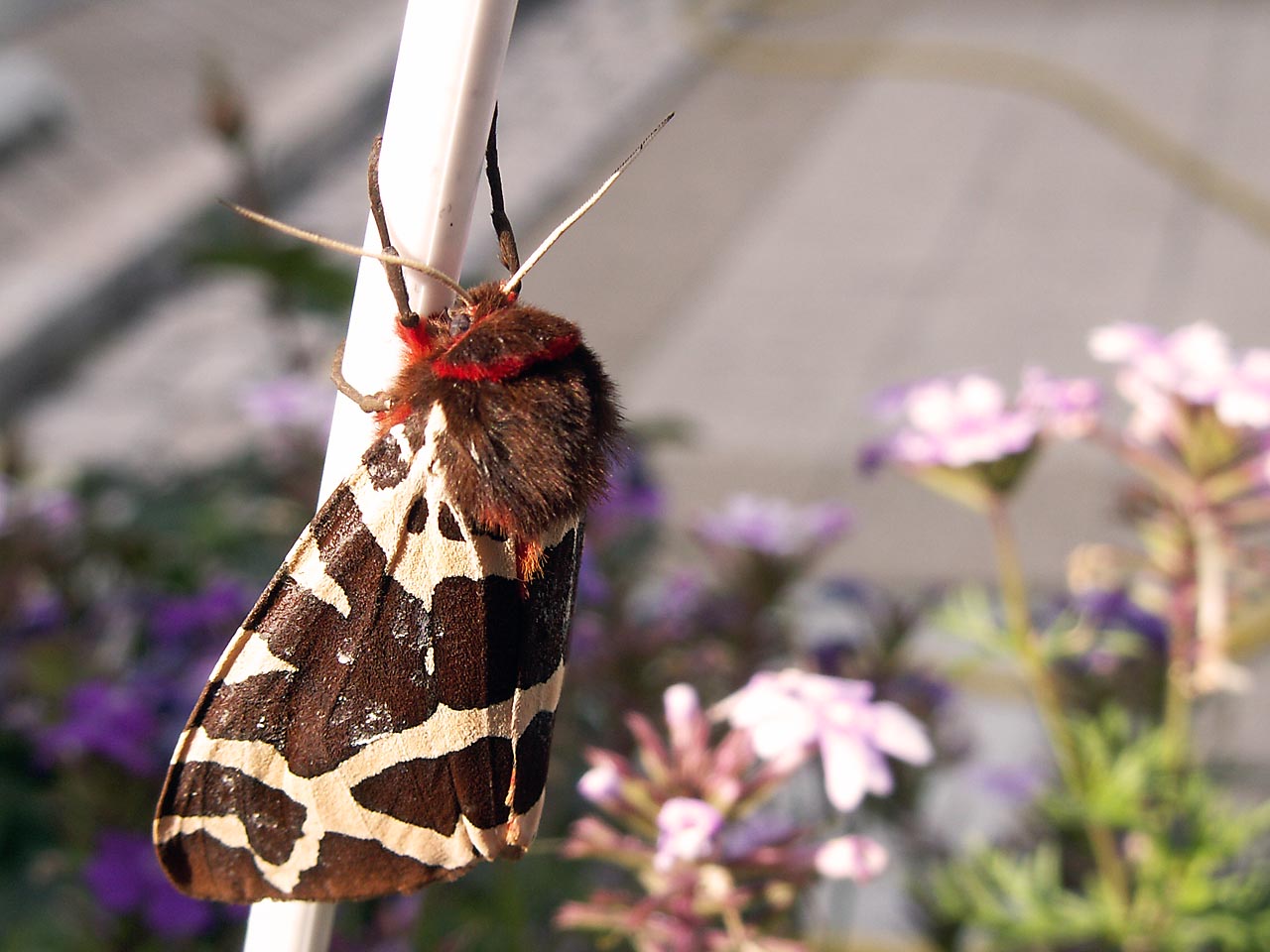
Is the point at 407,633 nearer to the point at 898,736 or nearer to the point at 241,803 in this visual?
the point at 241,803

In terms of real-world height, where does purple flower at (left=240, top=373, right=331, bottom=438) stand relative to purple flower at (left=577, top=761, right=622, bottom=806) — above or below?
above

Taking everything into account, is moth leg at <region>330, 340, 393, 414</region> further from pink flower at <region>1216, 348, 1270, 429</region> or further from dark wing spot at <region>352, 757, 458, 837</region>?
pink flower at <region>1216, 348, 1270, 429</region>

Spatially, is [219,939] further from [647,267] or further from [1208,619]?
[647,267]

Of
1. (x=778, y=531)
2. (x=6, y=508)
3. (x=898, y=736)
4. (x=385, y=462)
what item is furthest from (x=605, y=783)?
(x=6, y=508)

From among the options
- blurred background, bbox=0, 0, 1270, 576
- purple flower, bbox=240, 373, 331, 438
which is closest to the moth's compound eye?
purple flower, bbox=240, 373, 331, 438

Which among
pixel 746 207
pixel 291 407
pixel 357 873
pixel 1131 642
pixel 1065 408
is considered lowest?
pixel 357 873

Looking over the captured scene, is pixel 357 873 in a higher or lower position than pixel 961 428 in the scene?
lower
